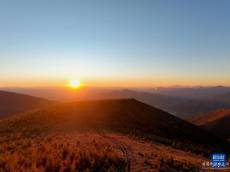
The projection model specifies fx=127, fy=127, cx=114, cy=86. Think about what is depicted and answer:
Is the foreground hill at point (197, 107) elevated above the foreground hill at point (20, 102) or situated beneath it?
situated beneath

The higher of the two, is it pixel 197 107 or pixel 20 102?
pixel 20 102

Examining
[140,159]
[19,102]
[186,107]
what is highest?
[140,159]

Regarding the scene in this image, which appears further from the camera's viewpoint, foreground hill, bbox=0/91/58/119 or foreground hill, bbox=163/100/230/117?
foreground hill, bbox=163/100/230/117

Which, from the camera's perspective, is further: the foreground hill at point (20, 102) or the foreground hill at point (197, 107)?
the foreground hill at point (197, 107)

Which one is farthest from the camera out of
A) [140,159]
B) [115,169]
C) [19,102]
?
[19,102]

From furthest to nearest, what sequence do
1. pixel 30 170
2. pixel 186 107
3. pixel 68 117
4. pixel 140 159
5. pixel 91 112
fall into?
pixel 186 107, pixel 91 112, pixel 68 117, pixel 140 159, pixel 30 170

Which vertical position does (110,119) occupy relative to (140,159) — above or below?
below

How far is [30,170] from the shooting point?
6.05 meters

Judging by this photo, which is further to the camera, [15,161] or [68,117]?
[68,117]

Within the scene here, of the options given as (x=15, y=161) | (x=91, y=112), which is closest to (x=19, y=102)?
(x=91, y=112)

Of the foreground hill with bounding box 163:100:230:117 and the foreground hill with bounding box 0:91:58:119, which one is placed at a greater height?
the foreground hill with bounding box 0:91:58:119

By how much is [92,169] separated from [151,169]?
3.11 metres

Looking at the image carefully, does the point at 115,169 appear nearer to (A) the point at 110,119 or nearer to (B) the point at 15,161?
(B) the point at 15,161

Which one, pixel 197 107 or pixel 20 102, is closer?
pixel 20 102
